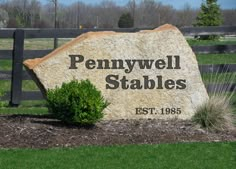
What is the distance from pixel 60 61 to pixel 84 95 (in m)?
1.54

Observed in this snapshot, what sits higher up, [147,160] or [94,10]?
[94,10]

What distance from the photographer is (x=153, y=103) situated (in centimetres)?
1046

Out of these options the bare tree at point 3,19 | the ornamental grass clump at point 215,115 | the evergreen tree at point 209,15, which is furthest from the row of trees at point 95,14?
the ornamental grass clump at point 215,115

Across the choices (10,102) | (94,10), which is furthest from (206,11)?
(10,102)

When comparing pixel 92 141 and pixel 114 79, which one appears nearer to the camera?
pixel 92 141

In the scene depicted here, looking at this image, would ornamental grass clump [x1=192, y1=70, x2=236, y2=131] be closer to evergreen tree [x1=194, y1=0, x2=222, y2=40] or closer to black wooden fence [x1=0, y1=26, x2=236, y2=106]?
black wooden fence [x1=0, y1=26, x2=236, y2=106]

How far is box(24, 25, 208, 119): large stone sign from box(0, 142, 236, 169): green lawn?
7.39 ft

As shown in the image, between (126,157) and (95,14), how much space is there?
53.0m

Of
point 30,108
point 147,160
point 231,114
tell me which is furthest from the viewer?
point 30,108

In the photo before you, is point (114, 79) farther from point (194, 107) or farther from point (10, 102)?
point (10, 102)

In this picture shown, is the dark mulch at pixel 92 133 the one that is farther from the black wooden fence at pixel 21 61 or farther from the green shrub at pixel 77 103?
the black wooden fence at pixel 21 61

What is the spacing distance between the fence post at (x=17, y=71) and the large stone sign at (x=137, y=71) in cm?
260

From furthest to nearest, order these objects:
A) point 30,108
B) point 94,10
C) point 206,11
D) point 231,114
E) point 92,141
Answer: point 94,10
point 206,11
point 30,108
point 231,114
point 92,141

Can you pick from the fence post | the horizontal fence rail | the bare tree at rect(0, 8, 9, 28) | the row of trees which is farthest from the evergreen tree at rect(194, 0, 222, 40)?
the fence post
